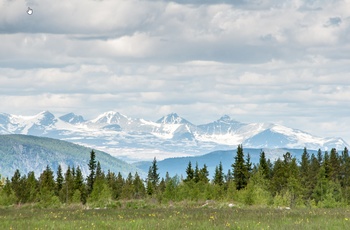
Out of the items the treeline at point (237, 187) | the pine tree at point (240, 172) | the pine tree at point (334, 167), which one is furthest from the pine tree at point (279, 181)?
the pine tree at point (334, 167)

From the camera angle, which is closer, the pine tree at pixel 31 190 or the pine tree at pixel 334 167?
the pine tree at pixel 31 190

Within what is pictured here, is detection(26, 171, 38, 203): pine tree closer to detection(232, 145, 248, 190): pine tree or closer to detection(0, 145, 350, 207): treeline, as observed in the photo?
detection(0, 145, 350, 207): treeline

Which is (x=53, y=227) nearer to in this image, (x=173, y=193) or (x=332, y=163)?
(x=173, y=193)

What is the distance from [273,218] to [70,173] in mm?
118983

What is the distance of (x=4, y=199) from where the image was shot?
113m

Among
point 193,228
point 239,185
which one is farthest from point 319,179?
point 193,228

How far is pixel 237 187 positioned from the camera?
397ft

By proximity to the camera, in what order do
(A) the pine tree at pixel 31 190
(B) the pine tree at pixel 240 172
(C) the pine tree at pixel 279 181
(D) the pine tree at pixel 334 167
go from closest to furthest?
(B) the pine tree at pixel 240 172, (C) the pine tree at pixel 279 181, (A) the pine tree at pixel 31 190, (D) the pine tree at pixel 334 167

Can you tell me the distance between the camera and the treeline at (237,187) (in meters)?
108

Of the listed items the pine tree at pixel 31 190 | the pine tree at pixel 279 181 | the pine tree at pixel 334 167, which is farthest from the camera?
the pine tree at pixel 334 167

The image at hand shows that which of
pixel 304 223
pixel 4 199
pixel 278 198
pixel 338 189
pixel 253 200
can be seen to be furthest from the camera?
pixel 338 189

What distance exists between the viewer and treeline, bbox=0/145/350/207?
108375 millimetres

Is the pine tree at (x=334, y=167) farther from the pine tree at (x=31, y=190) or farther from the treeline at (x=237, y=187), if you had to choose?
the pine tree at (x=31, y=190)

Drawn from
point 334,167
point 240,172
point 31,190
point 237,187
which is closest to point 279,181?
point 240,172
